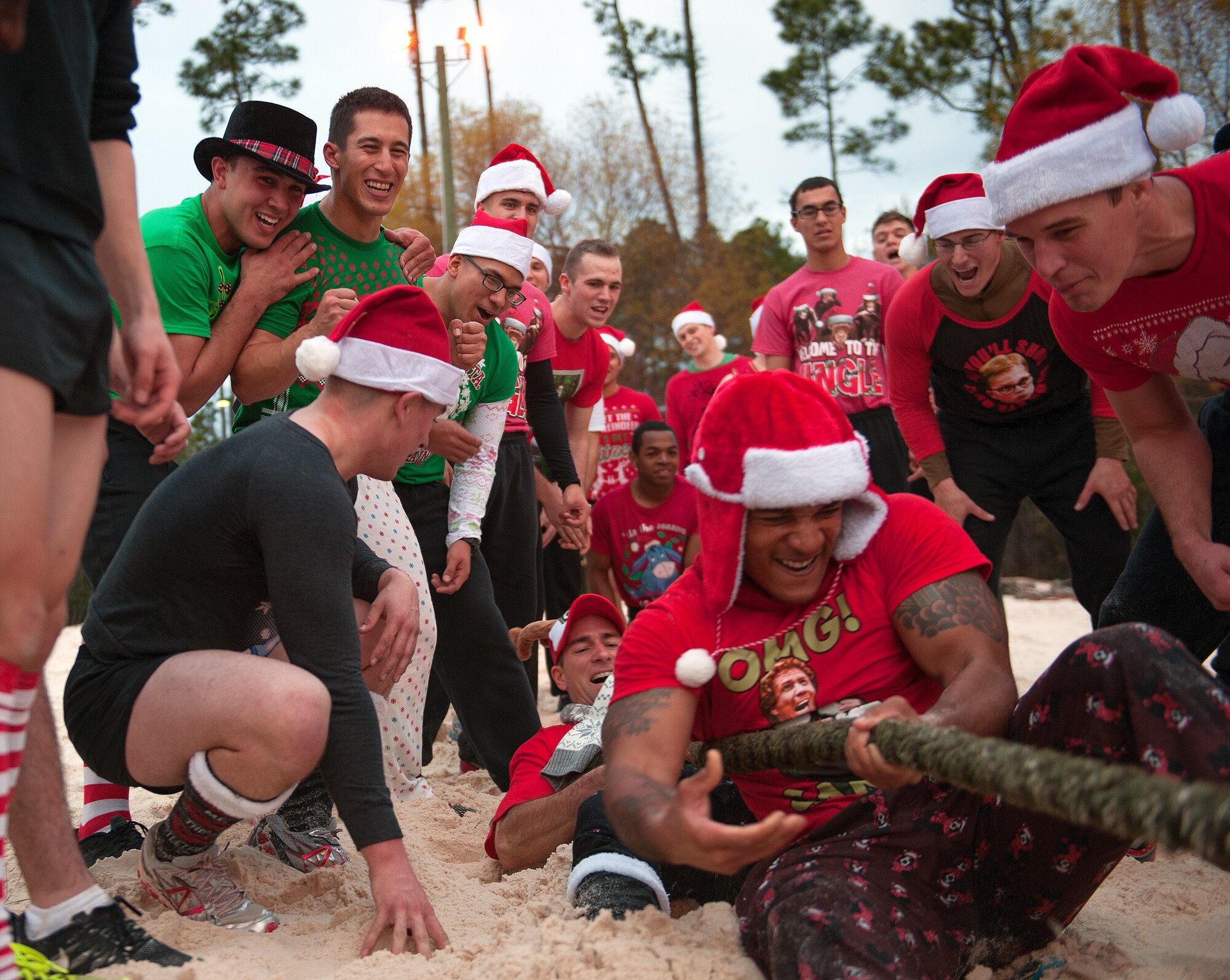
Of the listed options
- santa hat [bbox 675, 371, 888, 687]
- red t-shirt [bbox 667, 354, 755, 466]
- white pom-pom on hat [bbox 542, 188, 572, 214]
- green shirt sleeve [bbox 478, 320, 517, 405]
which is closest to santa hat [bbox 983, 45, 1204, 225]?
santa hat [bbox 675, 371, 888, 687]

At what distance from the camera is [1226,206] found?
8.03 ft

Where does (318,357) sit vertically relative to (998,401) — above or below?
above

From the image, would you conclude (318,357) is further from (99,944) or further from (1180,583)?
(1180,583)

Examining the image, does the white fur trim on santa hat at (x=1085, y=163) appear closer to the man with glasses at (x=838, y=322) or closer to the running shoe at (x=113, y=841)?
the man with glasses at (x=838, y=322)

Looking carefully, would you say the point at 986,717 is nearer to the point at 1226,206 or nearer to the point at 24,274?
the point at 1226,206

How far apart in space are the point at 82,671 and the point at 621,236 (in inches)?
864

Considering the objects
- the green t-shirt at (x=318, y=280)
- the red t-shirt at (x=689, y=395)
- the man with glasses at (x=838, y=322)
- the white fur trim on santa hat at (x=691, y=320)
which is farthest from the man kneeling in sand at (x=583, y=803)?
the white fur trim on santa hat at (x=691, y=320)

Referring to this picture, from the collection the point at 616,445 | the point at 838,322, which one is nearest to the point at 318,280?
the point at 838,322

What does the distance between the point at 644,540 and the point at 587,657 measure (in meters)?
2.03

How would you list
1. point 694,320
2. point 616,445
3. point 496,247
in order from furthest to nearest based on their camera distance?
1. point 694,320
2. point 616,445
3. point 496,247

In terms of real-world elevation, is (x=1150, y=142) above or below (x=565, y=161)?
below

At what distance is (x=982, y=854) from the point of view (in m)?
2.08

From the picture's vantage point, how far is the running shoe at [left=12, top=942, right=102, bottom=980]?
1737mm

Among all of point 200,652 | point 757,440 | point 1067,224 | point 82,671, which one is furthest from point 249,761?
point 1067,224
